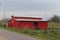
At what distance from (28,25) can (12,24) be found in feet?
19.7

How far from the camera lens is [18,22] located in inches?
2645

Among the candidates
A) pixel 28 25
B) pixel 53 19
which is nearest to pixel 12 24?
pixel 28 25

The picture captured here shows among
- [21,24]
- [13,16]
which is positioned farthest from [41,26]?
[13,16]

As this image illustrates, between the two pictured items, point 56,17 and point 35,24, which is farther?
point 56,17

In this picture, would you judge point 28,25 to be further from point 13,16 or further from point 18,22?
point 13,16

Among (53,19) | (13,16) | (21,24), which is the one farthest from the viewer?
(53,19)

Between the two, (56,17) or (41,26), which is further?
(56,17)

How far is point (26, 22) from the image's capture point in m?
68.1

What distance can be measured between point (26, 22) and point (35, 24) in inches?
146

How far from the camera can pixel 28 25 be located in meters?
67.9

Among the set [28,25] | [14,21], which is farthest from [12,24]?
[28,25]

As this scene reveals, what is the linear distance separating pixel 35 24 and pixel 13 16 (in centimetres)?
872

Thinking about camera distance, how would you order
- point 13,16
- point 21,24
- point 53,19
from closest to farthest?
point 21,24
point 13,16
point 53,19

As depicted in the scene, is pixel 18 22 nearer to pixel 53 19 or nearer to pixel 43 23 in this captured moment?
pixel 43 23
